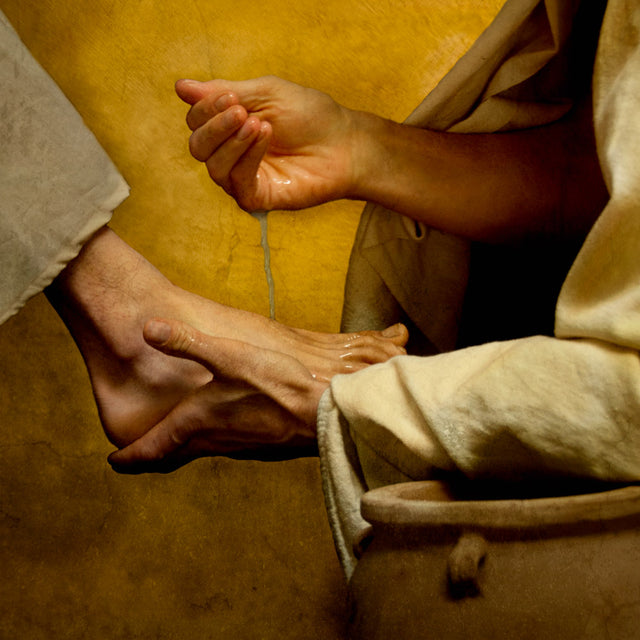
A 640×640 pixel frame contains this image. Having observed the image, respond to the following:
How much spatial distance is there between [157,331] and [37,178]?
179 mm

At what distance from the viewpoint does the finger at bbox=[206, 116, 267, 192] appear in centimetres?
89

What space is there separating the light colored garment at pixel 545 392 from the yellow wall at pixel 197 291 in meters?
0.51

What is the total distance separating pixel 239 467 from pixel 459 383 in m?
0.67

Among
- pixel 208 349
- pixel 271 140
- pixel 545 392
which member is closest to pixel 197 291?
pixel 271 140

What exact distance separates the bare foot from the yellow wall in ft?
0.97

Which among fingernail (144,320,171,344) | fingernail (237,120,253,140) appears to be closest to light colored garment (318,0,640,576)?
fingernail (144,320,171,344)

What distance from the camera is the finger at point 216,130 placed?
0.88m

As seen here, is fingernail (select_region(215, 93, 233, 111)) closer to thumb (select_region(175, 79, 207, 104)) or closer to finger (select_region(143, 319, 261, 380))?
thumb (select_region(175, 79, 207, 104))

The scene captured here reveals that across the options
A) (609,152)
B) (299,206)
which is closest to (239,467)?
(299,206)

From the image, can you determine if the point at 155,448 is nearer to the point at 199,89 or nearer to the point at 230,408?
the point at 230,408

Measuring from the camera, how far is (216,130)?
888 millimetres

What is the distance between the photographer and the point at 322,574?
4.03ft

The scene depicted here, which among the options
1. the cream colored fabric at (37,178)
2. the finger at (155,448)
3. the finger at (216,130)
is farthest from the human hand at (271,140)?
the finger at (155,448)

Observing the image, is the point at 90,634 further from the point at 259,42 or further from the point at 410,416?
the point at 259,42
